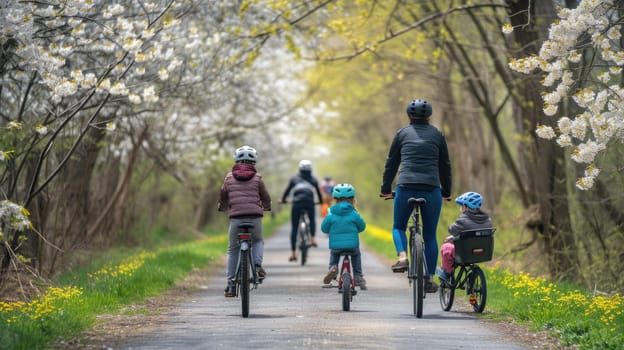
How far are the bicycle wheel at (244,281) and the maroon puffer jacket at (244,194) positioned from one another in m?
0.59

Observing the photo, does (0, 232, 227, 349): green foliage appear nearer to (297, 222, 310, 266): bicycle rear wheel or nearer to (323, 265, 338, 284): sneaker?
(297, 222, 310, 266): bicycle rear wheel

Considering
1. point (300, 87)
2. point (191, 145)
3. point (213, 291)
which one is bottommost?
point (213, 291)

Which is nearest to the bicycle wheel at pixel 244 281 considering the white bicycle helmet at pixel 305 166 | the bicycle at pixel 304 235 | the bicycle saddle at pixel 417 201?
the bicycle saddle at pixel 417 201

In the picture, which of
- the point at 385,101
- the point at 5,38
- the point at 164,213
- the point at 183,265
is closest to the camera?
the point at 5,38

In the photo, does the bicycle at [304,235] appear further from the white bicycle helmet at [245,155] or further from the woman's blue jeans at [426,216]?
the woman's blue jeans at [426,216]

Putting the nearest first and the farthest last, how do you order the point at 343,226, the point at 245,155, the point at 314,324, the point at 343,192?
the point at 314,324 < the point at 245,155 < the point at 343,226 < the point at 343,192

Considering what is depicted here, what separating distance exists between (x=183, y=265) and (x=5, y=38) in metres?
7.61

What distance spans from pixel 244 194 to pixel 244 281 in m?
1.10

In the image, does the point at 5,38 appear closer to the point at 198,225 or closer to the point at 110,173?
the point at 110,173

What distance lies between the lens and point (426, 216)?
11.1 metres

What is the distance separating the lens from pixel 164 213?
111 feet

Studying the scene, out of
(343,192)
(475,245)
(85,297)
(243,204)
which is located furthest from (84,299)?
(475,245)

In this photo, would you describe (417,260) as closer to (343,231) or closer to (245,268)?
(343,231)

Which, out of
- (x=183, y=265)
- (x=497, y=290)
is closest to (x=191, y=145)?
(x=183, y=265)
